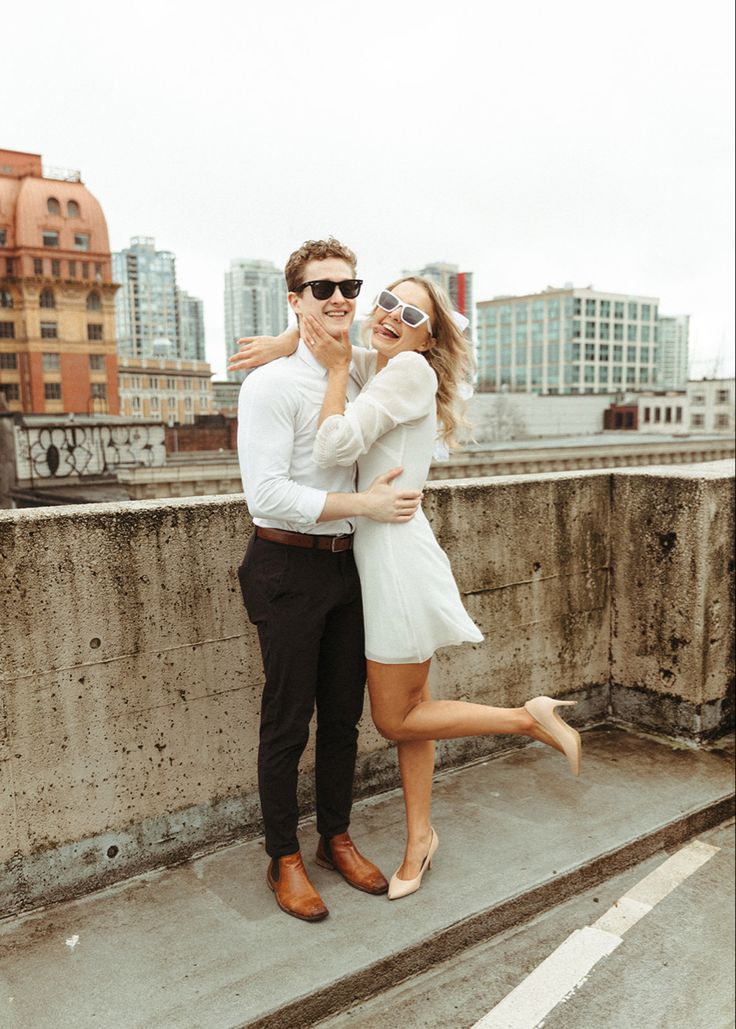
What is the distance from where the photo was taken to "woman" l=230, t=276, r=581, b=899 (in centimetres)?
284

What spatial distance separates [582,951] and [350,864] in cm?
88

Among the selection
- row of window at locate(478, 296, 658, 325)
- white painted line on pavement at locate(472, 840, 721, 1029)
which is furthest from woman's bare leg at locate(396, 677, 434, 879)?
row of window at locate(478, 296, 658, 325)

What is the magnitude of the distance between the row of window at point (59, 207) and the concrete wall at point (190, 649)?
306 ft

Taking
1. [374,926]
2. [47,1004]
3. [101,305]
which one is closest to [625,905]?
[374,926]

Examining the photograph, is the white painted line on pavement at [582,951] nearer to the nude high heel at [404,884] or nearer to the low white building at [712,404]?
the nude high heel at [404,884]

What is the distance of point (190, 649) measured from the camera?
3.39 m

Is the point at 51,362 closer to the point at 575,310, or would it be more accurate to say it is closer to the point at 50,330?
the point at 50,330

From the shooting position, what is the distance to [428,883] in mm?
3287

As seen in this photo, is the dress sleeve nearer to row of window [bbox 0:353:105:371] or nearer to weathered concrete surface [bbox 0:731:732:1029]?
weathered concrete surface [bbox 0:731:732:1029]

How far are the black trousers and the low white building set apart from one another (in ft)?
318

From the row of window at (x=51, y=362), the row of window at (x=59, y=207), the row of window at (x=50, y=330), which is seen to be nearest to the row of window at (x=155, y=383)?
the row of window at (x=50, y=330)

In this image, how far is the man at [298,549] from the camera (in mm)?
2797

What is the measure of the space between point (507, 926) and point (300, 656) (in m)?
1.28

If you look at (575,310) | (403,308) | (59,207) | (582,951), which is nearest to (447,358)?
(403,308)
